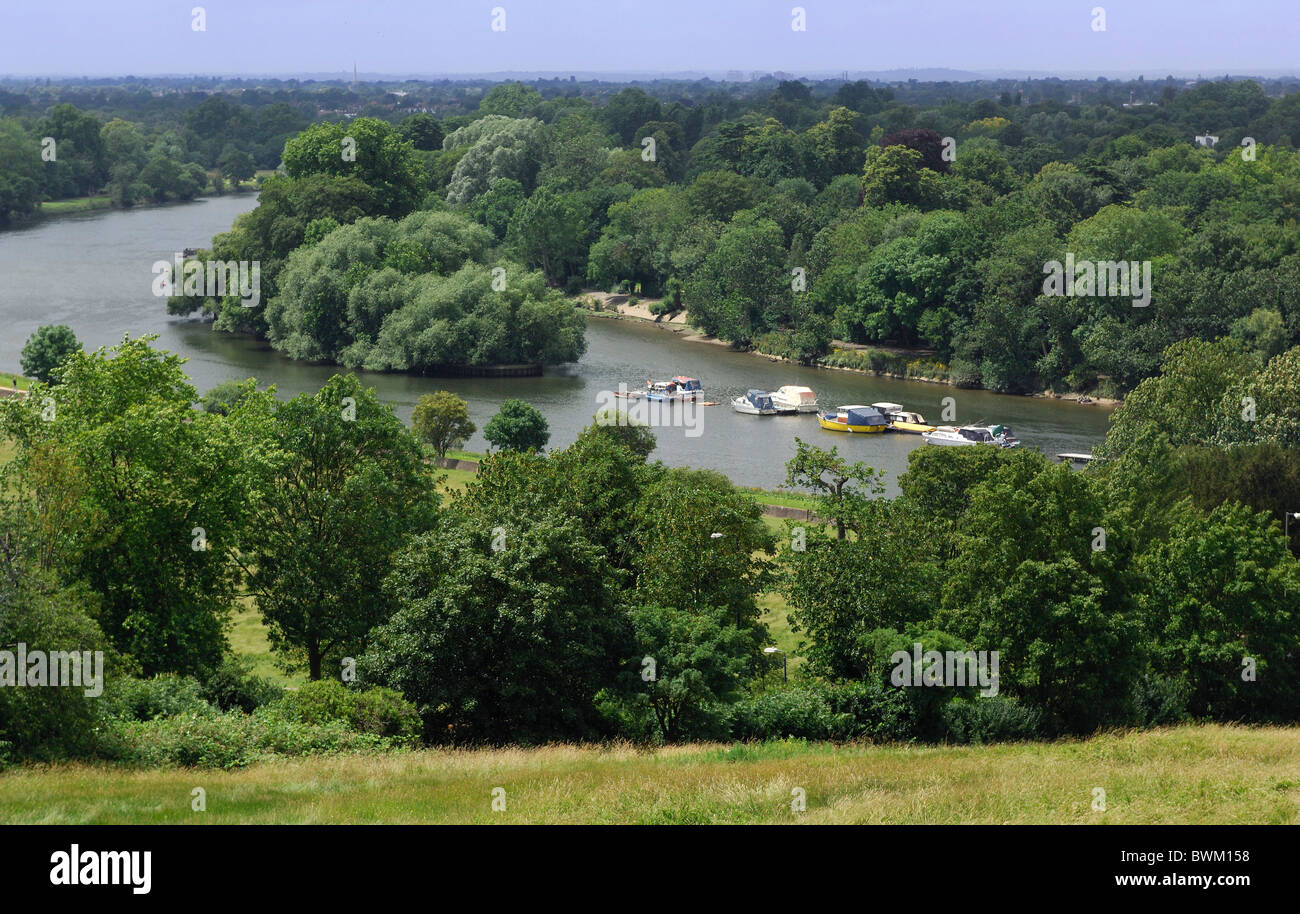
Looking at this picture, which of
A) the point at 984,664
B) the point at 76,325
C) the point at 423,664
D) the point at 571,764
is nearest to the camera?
the point at 571,764

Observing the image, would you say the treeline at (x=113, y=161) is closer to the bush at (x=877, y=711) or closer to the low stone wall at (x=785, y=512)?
the low stone wall at (x=785, y=512)

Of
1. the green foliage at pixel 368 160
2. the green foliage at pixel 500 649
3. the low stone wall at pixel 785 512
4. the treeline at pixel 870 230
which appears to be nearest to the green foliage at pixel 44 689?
the green foliage at pixel 500 649

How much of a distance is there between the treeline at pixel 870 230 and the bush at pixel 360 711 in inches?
1989

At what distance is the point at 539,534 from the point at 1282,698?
13.5 metres

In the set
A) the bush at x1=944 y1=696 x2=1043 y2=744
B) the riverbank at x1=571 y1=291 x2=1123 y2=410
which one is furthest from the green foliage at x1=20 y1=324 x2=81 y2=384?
the bush at x1=944 y1=696 x2=1043 y2=744

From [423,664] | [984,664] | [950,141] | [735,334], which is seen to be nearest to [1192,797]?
[984,664]

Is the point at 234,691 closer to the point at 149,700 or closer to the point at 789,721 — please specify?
the point at 149,700

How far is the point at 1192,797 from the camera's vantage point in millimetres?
16328

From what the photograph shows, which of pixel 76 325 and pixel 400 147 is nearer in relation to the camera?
pixel 76 325

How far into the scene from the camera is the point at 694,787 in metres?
16.4

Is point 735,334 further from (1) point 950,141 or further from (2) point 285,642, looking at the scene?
(2) point 285,642

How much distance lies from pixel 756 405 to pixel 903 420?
6.52 metres

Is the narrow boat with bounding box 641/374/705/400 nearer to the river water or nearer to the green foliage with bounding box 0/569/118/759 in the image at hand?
the river water

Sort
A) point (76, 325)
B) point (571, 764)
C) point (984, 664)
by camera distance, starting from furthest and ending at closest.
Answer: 1. point (76, 325)
2. point (984, 664)
3. point (571, 764)
